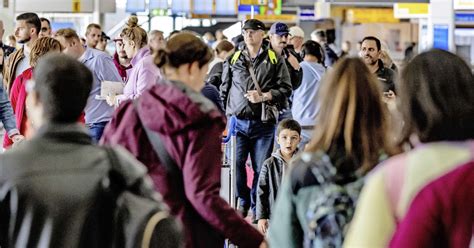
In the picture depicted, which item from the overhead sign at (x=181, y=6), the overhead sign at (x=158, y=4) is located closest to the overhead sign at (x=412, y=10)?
the overhead sign at (x=181, y=6)

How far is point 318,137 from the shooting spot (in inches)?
164

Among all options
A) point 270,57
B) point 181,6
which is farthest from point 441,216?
point 181,6

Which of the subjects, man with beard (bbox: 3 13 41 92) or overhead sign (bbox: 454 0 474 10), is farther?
overhead sign (bbox: 454 0 474 10)

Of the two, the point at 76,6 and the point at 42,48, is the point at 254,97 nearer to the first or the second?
the point at 42,48

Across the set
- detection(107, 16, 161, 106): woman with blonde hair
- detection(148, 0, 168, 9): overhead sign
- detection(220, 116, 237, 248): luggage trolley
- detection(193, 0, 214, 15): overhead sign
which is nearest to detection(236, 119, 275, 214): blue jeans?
detection(220, 116, 237, 248): luggage trolley

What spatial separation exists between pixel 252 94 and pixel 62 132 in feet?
24.1

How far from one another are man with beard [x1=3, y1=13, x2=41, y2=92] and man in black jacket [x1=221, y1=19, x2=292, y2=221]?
1.85 meters

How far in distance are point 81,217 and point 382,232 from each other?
0.85 metres

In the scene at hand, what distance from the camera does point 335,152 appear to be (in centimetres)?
413

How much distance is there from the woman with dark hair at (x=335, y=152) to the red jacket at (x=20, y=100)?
15.8 ft

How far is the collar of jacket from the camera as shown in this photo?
11.2 feet

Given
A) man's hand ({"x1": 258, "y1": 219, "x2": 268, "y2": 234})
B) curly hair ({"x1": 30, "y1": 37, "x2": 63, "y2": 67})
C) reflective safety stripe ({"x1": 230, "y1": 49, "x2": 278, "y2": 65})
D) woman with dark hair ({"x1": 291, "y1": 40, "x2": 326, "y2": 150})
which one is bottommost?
man's hand ({"x1": 258, "y1": 219, "x2": 268, "y2": 234})

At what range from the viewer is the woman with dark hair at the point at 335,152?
4.12 m

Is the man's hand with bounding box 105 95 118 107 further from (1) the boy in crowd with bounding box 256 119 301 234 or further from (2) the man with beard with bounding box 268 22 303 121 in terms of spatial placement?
(2) the man with beard with bounding box 268 22 303 121
